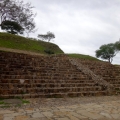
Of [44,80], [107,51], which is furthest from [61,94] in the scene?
[107,51]

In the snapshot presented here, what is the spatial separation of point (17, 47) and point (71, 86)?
40.3ft

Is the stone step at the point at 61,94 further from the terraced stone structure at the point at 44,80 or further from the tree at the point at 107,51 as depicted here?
the tree at the point at 107,51

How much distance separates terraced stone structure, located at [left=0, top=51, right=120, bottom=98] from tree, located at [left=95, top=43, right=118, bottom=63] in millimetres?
26507

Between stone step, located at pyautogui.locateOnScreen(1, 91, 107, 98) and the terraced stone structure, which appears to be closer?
stone step, located at pyautogui.locateOnScreen(1, 91, 107, 98)

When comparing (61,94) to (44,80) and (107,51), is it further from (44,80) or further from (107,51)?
(107,51)

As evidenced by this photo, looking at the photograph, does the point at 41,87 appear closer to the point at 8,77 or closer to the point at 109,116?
the point at 8,77

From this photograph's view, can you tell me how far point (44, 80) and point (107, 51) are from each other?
3077 cm

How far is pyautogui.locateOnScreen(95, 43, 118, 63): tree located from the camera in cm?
3578

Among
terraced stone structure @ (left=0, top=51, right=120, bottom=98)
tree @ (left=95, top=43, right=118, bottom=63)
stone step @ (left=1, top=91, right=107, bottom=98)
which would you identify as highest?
tree @ (left=95, top=43, right=118, bottom=63)

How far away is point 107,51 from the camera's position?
36.1 meters

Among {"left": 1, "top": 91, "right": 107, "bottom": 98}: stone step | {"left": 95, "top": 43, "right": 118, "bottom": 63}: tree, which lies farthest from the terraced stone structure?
{"left": 95, "top": 43, "right": 118, "bottom": 63}: tree

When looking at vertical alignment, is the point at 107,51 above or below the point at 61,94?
above

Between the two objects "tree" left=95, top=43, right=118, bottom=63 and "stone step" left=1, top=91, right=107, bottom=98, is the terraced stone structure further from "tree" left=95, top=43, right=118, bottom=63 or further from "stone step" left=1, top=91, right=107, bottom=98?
"tree" left=95, top=43, right=118, bottom=63

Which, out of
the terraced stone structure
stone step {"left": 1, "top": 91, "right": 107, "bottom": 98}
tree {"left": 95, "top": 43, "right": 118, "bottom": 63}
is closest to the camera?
stone step {"left": 1, "top": 91, "right": 107, "bottom": 98}
